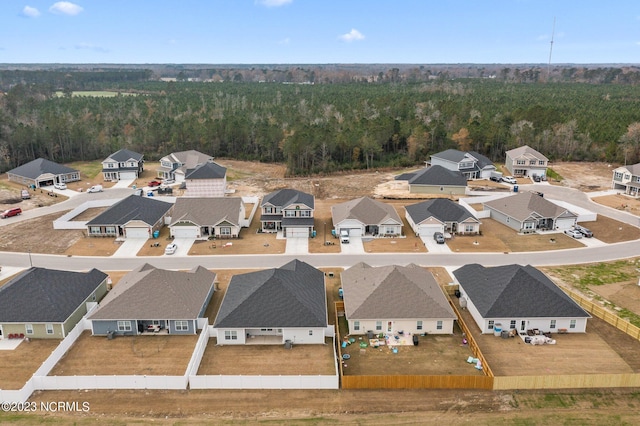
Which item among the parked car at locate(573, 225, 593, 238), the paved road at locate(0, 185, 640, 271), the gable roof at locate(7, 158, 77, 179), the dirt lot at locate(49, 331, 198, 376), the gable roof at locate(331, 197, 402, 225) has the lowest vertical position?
the dirt lot at locate(49, 331, 198, 376)

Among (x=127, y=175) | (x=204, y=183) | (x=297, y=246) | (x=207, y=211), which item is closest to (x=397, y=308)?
(x=297, y=246)

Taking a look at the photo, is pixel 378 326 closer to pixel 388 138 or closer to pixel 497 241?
pixel 497 241

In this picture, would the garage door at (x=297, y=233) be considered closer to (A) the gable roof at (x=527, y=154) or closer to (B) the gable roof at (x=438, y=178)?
(B) the gable roof at (x=438, y=178)

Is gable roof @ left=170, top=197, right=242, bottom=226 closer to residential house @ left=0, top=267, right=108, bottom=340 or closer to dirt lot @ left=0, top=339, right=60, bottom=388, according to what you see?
residential house @ left=0, top=267, right=108, bottom=340

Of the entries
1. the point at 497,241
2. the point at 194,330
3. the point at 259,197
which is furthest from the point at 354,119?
the point at 194,330

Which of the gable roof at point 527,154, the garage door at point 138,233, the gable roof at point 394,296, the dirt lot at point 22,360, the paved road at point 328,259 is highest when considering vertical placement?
the gable roof at point 527,154

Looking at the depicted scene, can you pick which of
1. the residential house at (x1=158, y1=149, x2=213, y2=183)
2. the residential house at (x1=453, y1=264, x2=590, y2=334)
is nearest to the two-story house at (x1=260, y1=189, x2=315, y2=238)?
the residential house at (x1=453, y1=264, x2=590, y2=334)

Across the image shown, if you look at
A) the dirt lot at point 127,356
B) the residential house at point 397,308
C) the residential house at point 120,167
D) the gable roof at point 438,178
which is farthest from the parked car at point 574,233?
the residential house at point 120,167

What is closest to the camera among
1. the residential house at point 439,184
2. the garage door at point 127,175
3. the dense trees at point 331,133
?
the residential house at point 439,184
